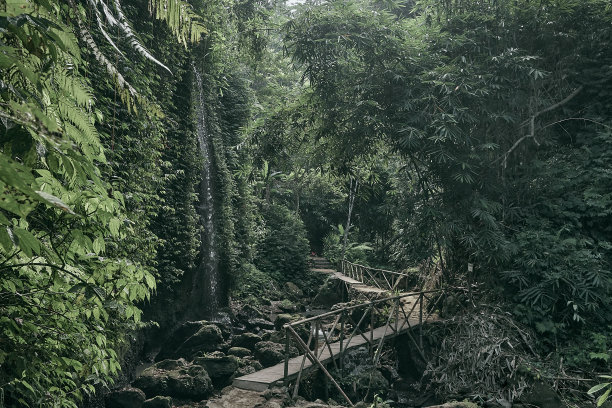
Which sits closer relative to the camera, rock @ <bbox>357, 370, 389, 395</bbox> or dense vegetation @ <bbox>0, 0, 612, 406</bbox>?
dense vegetation @ <bbox>0, 0, 612, 406</bbox>

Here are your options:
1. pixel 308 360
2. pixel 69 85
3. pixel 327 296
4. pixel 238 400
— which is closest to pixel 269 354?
pixel 308 360

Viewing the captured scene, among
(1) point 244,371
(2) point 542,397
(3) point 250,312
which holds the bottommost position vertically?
(2) point 542,397

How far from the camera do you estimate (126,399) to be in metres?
6.57

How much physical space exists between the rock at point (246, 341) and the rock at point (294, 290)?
253 inches

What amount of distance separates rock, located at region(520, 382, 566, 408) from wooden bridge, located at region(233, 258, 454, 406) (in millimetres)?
2495

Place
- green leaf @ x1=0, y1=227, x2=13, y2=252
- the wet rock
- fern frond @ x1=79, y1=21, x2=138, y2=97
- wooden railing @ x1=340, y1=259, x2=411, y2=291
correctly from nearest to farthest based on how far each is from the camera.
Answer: green leaf @ x1=0, y1=227, x2=13, y2=252, fern frond @ x1=79, y1=21, x2=138, y2=97, the wet rock, wooden railing @ x1=340, y1=259, x2=411, y2=291

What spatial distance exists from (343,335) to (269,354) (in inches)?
56.9

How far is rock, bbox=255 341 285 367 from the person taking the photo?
8695 mm

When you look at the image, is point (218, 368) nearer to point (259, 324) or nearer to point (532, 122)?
point (259, 324)

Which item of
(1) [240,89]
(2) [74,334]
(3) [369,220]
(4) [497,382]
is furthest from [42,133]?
(3) [369,220]

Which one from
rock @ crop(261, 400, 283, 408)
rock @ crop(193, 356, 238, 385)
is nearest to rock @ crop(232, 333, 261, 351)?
rock @ crop(193, 356, 238, 385)

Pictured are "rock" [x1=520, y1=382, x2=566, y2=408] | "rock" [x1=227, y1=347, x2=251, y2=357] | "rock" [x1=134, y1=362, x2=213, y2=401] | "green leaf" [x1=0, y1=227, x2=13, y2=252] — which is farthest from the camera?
"rock" [x1=227, y1=347, x2=251, y2=357]

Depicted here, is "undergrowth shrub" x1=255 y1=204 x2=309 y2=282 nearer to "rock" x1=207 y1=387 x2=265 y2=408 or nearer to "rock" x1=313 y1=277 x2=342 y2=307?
"rock" x1=313 y1=277 x2=342 y2=307

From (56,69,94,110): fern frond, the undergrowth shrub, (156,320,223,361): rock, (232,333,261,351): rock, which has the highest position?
(56,69,94,110): fern frond
